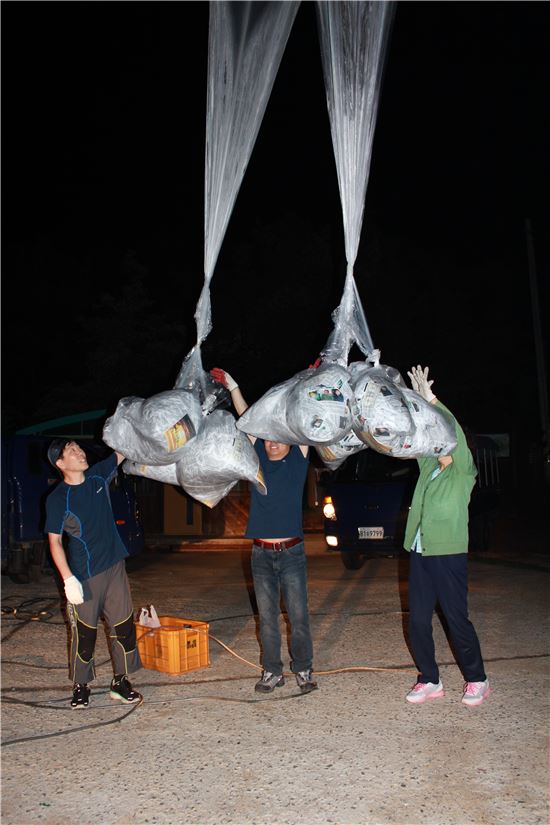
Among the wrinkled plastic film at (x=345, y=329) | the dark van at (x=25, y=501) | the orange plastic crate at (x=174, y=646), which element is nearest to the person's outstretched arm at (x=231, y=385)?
the wrinkled plastic film at (x=345, y=329)

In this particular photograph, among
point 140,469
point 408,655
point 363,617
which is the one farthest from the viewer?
point 363,617

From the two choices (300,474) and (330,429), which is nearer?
(330,429)

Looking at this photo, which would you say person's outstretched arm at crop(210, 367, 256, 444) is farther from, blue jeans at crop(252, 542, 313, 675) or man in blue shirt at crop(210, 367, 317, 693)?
blue jeans at crop(252, 542, 313, 675)

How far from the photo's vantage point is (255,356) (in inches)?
898

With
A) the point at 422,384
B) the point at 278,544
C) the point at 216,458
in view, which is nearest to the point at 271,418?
the point at 216,458

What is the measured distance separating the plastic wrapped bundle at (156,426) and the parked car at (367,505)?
6.26 meters

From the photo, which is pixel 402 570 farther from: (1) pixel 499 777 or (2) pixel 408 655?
(1) pixel 499 777

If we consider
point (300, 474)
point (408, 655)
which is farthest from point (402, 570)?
point (300, 474)

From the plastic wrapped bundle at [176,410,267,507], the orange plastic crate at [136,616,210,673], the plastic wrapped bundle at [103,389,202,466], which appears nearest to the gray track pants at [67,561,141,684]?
the orange plastic crate at [136,616,210,673]

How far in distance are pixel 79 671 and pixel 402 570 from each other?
661 cm

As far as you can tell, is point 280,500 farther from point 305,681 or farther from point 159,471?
point 305,681

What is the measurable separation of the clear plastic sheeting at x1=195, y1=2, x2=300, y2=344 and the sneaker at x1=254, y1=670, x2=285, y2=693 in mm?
2466

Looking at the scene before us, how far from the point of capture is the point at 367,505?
10438 mm

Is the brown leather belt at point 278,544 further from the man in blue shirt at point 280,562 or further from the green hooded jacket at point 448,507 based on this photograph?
the green hooded jacket at point 448,507
